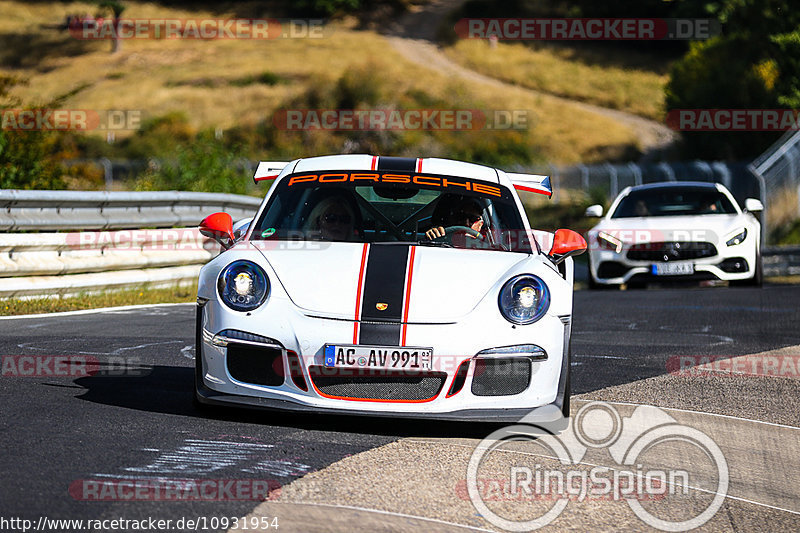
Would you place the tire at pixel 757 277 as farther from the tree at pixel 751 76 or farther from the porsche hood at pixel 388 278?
the tree at pixel 751 76

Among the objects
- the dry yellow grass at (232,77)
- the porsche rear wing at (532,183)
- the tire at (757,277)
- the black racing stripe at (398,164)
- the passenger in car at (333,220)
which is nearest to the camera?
the passenger in car at (333,220)

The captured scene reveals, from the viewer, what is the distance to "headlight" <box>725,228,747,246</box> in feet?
47.3

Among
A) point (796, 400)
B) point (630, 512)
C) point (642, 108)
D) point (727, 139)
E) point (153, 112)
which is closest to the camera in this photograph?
point (630, 512)

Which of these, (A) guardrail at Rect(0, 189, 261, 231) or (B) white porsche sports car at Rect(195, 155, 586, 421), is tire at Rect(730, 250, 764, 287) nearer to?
(A) guardrail at Rect(0, 189, 261, 231)

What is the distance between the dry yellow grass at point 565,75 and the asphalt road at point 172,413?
182 feet

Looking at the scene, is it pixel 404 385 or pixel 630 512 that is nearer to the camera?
pixel 630 512

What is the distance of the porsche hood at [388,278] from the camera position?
18.0 feet

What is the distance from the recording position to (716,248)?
47.2ft

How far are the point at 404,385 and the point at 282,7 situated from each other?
80.9 meters

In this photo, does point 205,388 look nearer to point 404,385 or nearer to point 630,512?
point 404,385

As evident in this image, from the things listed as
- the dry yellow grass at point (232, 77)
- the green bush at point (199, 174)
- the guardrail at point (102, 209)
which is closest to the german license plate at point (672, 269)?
the guardrail at point (102, 209)

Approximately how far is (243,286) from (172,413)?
758 mm

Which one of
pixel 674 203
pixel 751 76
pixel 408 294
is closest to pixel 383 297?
pixel 408 294

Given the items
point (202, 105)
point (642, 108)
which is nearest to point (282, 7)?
point (202, 105)
